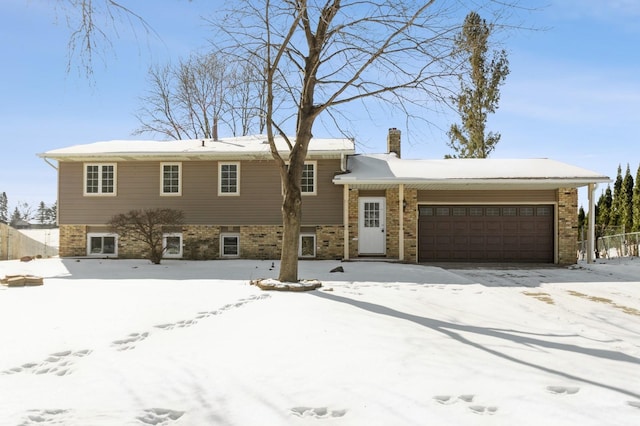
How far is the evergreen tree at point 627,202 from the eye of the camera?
71.7ft

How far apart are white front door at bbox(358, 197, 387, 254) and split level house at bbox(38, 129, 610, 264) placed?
0.04 m

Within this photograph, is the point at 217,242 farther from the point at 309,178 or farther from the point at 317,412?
the point at 317,412

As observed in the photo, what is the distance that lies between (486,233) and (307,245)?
6428mm

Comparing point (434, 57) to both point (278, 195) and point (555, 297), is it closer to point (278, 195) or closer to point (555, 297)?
point (555, 297)

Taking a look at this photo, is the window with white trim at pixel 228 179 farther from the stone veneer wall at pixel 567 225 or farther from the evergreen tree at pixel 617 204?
the evergreen tree at pixel 617 204

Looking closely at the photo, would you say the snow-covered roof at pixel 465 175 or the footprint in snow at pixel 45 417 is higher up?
the snow-covered roof at pixel 465 175

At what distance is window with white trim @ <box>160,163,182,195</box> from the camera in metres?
16.1

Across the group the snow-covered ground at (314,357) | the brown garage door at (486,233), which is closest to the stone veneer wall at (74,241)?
the snow-covered ground at (314,357)

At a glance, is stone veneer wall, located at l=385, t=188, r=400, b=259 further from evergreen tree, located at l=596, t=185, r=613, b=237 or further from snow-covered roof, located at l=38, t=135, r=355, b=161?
evergreen tree, located at l=596, t=185, r=613, b=237

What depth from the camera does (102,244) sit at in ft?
53.2

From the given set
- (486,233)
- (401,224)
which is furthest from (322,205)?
(486,233)

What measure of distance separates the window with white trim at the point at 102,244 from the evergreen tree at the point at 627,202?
2305 centimetres

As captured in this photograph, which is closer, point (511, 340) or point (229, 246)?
point (511, 340)

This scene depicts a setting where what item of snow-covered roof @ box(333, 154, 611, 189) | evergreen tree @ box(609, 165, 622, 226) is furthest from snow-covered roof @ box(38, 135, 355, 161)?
evergreen tree @ box(609, 165, 622, 226)
